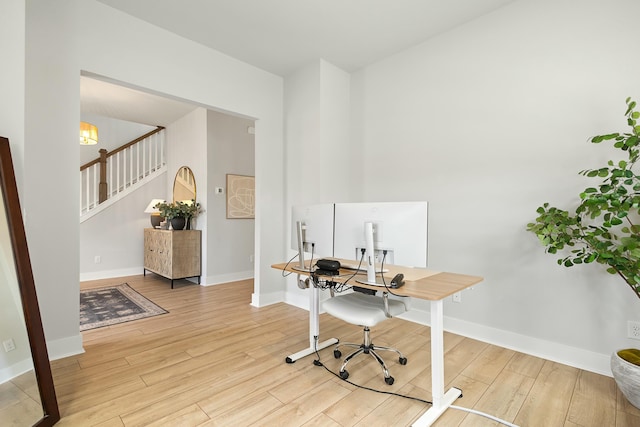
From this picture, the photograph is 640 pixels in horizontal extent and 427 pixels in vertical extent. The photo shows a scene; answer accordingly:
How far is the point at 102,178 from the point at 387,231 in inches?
223

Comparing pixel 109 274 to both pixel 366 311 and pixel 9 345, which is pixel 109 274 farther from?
pixel 366 311

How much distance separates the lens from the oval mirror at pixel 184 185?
17.0ft

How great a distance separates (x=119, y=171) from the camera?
563 centimetres

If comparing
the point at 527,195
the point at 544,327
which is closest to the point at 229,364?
the point at 544,327

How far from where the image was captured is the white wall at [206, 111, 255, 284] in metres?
4.87

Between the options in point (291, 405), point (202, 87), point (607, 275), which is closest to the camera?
point (291, 405)

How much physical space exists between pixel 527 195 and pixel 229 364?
2688 mm

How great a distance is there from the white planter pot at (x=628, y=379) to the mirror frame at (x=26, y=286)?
3125 millimetres

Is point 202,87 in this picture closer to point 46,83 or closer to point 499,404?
point 46,83

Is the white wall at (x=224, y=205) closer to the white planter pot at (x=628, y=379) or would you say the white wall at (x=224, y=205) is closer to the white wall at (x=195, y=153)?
the white wall at (x=195, y=153)

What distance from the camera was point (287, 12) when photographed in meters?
2.69

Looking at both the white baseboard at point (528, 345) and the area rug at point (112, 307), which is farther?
the area rug at point (112, 307)

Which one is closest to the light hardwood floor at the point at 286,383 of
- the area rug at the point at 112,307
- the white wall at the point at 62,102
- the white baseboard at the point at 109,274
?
the area rug at the point at 112,307

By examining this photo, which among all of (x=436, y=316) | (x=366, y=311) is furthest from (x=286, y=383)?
(x=436, y=316)
